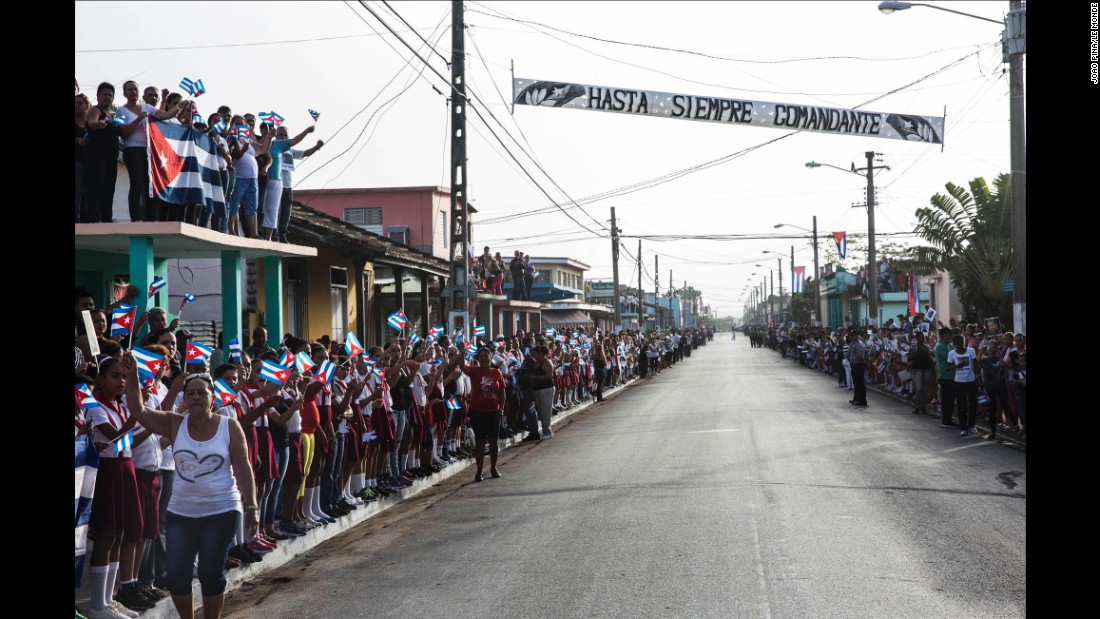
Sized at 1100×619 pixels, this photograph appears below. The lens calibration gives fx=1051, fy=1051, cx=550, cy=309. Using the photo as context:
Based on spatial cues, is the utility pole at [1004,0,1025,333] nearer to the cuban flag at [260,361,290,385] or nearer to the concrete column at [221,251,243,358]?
the concrete column at [221,251,243,358]

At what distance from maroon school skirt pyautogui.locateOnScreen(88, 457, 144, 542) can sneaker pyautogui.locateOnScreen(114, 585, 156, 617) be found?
0.34 metres

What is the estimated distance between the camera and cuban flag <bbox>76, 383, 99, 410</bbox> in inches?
272

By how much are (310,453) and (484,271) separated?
2379 cm

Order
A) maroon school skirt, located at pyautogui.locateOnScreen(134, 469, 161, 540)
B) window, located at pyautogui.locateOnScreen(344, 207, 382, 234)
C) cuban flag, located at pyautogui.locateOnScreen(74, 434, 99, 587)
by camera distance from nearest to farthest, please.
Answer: cuban flag, located at pyautogui.locateOnScreen(74, 434, 99, 587), maroon school skirt, located at pyautogui.locateOnScreen(134, 469, 161, 540), window, located at pyautogui.locateOnScreen(344, 207, 382, 234)

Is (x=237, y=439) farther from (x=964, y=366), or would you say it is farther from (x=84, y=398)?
(x=964, y=366)

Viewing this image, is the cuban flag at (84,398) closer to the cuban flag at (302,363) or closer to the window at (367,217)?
the cuban flag at (302,363)

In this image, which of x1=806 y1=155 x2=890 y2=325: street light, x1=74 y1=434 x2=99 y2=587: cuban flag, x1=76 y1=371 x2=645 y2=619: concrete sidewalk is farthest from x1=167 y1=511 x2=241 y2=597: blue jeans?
x1=806 y1=155 x2=890 y2=325: street light

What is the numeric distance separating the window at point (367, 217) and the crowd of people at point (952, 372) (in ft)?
63.4

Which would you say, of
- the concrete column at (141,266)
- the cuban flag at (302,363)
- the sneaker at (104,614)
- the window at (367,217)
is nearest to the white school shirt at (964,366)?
the cuban flag at (302,363)

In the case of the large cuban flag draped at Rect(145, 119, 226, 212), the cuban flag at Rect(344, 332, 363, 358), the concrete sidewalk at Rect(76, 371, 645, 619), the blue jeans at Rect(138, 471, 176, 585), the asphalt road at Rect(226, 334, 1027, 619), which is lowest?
the concrete sidewalk at Rect(76, 371, 645, 619)

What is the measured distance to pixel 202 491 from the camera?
6348mm

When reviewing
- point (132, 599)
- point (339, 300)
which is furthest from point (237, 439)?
point (339, 300)

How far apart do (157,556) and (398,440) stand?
5.59 metres
